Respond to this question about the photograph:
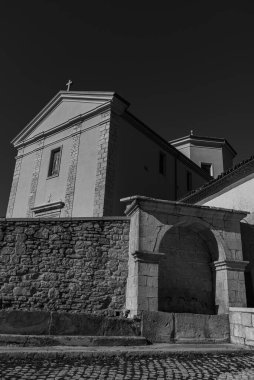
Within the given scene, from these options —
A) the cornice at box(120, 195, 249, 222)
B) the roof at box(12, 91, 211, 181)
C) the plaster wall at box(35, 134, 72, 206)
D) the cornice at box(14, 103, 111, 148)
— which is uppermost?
the roof at box(12, 91, 211, 181)

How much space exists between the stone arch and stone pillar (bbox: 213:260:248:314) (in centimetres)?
19

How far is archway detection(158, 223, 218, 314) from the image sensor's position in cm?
778

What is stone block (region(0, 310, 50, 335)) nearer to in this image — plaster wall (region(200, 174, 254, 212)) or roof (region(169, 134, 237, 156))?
plaster wall (region(200, 174, 254, 212))

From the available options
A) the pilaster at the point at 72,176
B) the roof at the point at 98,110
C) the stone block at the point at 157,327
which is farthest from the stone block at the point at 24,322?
the roof at the point at 98,110

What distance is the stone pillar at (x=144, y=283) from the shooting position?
6961mm

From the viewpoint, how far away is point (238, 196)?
37.1ft

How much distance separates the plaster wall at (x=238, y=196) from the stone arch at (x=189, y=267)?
315cm

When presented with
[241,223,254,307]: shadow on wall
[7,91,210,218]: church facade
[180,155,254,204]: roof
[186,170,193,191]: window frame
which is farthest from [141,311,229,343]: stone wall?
[186,170,193,191]: window frame

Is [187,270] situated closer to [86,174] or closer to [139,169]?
[86,174]

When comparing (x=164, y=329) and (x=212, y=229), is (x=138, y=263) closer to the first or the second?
(x=164, y=329)

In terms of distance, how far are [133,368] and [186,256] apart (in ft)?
12.8

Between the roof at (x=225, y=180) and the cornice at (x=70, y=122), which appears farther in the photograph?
the cornice at (x=70, y=122)

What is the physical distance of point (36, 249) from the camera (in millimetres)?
8297

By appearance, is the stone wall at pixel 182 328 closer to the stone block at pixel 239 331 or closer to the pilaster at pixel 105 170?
the stone block at pixel 239 331
